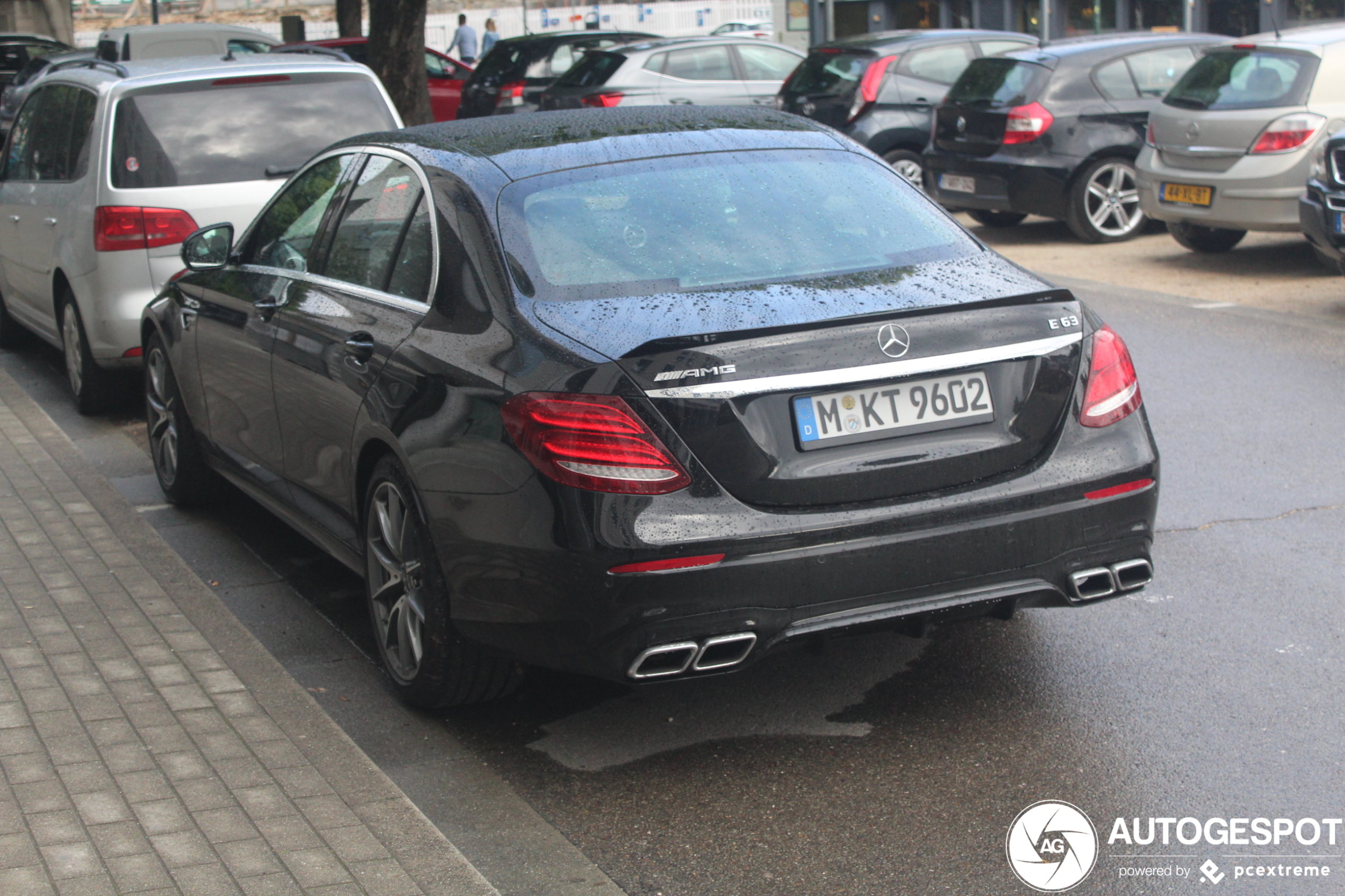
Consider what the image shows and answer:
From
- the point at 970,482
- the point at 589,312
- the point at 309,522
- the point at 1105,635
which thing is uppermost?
the point at 589,312

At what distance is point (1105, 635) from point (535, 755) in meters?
1.83

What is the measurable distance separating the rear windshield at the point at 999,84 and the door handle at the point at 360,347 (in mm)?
10503

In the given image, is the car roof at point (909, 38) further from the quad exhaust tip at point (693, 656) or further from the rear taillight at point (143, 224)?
the quad exhaust tip at point (693, 656)

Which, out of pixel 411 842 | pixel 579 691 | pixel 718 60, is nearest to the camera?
pixel 411 842

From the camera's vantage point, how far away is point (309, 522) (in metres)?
Answer: 5.32

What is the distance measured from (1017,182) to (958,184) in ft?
2.46

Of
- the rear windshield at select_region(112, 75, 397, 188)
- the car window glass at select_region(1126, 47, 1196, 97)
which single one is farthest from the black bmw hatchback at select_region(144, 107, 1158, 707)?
the car window glass at select_region(1126, 47, 1196, 97)

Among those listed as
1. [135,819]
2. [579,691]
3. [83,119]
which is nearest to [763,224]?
[579,691]

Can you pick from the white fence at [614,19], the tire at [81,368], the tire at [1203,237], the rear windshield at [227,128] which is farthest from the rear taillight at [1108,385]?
the white fence at [614,19]

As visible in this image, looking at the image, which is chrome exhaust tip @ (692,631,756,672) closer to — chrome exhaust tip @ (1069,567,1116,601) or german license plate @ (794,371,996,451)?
german license plate @ (794,371,996,451)


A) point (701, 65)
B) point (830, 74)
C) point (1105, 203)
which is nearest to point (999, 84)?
point (1105, 203)

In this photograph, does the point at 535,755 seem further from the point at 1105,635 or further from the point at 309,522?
the point at 1105,635

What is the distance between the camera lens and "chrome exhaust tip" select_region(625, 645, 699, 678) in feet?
12.2

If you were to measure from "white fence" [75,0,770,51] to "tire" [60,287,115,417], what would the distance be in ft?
170
